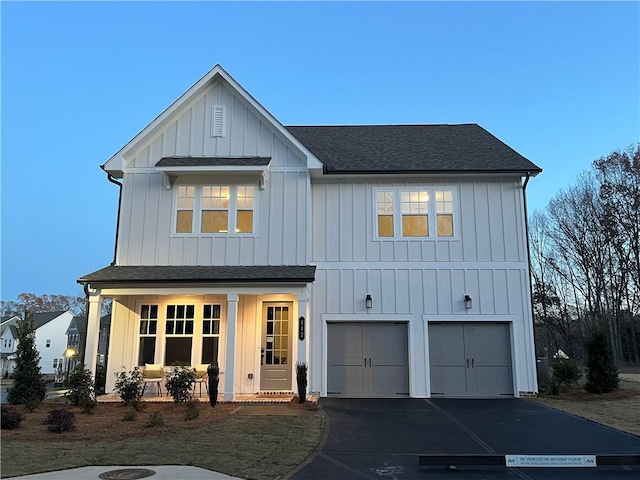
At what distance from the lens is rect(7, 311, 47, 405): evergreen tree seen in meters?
11.7

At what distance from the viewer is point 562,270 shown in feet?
114

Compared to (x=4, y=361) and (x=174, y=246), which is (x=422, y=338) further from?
(x=4, y=361)

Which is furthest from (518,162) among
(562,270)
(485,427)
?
(562,270)

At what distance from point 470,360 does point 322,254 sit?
5168 millimetres

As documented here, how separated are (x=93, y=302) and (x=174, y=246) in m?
2.52

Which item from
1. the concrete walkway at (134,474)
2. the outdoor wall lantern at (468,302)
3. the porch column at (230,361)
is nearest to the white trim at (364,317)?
the outdoor wall lantern at (468,302)

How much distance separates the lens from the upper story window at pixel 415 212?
14.5m

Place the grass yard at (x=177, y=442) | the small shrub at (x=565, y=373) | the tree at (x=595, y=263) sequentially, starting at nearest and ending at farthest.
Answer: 1. the grass yard at (x=177, y=442)
2. the small shrub at (x=565, y=373)
3. the tree at (x=595, y=263)

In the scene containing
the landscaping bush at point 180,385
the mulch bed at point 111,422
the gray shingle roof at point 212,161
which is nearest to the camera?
the mulch bed at point 111,422

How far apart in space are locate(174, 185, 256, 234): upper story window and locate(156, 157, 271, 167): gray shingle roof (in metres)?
0.74

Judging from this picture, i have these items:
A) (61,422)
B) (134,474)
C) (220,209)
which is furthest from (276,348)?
(134,474)

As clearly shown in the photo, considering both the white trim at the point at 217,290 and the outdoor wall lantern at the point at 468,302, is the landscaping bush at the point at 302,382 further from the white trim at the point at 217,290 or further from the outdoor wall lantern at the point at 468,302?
the outdoor wall lantern at the point at 468,302

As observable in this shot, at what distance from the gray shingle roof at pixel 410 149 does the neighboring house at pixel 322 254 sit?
0.13 meters

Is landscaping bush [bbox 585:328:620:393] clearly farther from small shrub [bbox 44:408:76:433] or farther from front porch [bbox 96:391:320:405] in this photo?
small shrub [bbox 44:408:76:433]
